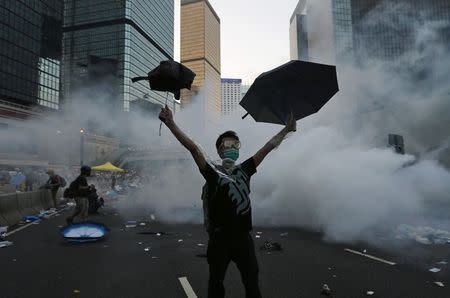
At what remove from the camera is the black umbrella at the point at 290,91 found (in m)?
3.40

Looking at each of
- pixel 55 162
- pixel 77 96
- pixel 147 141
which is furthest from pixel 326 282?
pixel 55 162

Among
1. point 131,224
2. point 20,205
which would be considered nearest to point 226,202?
point 131,224

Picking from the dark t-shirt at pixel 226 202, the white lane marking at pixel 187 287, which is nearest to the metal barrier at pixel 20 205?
the white lane marking at pixel 187 287

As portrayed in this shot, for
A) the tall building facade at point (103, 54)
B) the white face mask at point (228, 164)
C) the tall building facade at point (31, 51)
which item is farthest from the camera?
the tall building facade at point (31, 51)

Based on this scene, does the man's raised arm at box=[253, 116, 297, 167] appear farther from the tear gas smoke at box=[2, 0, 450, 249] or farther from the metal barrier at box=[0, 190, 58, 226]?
the metal barrier at box=[0, 190, 58, 226]

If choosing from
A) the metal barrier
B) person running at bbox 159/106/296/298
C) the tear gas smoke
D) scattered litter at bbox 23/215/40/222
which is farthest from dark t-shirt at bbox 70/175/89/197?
person running at bbox 159/106/296/298

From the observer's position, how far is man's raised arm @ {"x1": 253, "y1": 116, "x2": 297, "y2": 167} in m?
2.66

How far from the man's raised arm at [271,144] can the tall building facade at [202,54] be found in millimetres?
10207

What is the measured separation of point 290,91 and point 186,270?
10.6ft

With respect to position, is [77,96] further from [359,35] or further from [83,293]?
[83,293]

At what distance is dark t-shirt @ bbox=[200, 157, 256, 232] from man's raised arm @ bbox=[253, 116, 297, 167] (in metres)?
0.31

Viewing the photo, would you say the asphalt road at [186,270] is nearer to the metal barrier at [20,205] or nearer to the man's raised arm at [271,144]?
the man's raised arm at [271,144]

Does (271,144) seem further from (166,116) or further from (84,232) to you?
(84,232)

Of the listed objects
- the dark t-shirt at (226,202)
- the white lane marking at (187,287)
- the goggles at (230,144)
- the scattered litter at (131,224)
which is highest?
the goggles at (230,144)
